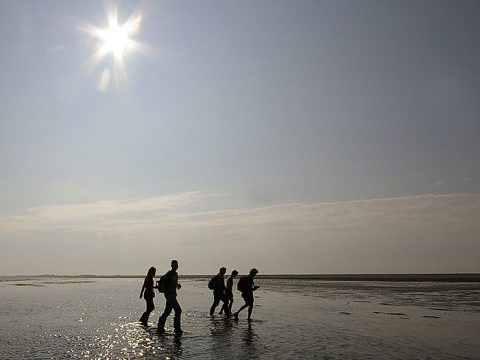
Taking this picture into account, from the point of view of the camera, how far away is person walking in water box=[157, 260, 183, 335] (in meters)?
14.7

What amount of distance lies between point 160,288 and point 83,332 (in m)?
3.15

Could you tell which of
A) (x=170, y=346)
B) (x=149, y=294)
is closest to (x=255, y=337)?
(x=170, y=346)

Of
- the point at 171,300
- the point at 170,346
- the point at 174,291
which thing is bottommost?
the point at 170,346

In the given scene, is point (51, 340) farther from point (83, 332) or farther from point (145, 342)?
point (145, 342)

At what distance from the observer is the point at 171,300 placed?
14883 mm

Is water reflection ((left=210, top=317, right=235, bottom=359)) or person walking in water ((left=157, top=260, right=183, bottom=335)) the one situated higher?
person walking in water ((left=157, top=260, right=183, bottom=335))

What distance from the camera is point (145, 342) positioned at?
1283 cm

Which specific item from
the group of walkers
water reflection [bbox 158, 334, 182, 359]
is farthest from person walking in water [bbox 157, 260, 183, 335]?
water reflection [bbox 158, 334, 182, 359]

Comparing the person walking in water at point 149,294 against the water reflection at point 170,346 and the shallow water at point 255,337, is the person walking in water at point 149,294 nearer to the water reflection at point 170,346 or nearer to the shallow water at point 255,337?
the shallow water at point 255,337

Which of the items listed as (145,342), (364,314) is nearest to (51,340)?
(145,342)

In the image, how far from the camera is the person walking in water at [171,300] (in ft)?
48.1

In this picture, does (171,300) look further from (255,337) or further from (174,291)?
(255,337)

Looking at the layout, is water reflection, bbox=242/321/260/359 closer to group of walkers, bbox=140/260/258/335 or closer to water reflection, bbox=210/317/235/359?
water reflection, bbox=210/317/235/359

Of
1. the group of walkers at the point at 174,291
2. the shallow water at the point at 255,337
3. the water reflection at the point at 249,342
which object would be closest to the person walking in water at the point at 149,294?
the group of walkers at the point at 174,291
